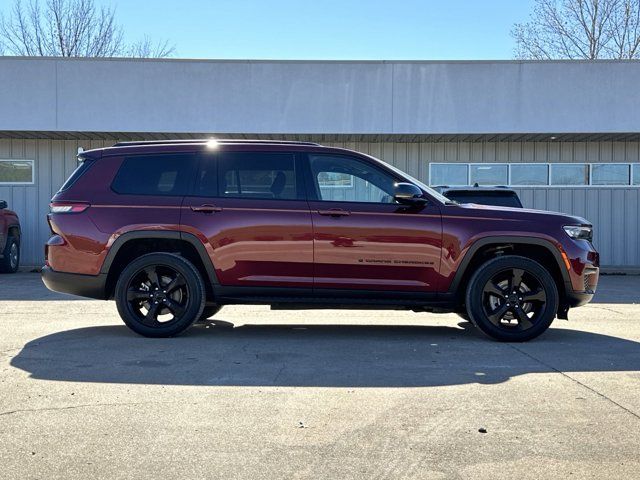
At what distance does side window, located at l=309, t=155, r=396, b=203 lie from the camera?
7094mm

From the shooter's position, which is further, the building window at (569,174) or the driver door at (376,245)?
the building window at (569,174)

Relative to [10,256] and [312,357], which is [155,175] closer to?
[312,357]

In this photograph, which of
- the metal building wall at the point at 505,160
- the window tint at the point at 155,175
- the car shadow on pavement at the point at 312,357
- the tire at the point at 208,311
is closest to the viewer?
the car shadow on pavement at the point at 312,357

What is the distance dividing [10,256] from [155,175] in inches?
403

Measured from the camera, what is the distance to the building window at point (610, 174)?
18.5m

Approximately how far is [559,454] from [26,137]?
17.2 m

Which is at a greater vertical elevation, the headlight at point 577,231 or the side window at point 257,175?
the side window at point 257,175

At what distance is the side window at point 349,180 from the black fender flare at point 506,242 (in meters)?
0.90

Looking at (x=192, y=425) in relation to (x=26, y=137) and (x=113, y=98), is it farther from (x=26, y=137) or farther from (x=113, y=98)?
(x=26, y=137)

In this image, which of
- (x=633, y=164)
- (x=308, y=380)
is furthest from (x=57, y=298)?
(x=633, y=164)

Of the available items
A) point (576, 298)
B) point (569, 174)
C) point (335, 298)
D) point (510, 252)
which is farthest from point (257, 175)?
point (569, 174)

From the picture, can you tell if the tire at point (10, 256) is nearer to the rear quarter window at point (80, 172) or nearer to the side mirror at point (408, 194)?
the rear quarter window at point (80, 172)

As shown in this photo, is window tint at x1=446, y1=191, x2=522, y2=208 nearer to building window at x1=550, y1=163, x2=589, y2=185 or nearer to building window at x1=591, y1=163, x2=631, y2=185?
building window at x1=550, y1=163, x2=589, y2=185

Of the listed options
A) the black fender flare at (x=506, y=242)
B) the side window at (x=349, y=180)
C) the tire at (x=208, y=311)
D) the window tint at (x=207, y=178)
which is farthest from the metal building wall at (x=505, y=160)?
the black fender flare at (x=506, y=242)
